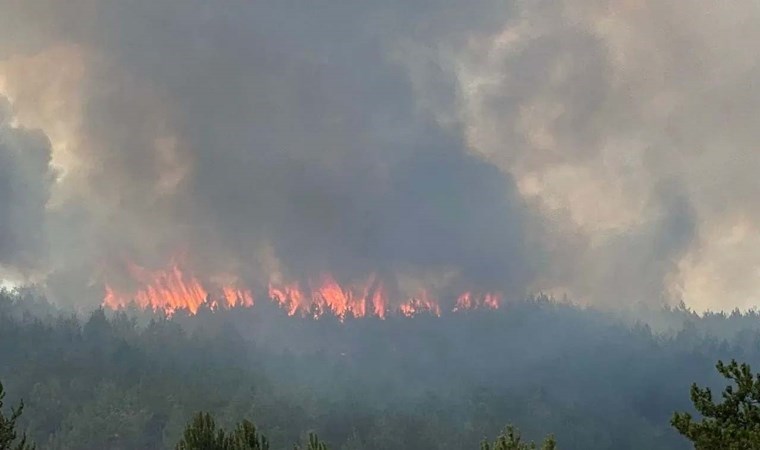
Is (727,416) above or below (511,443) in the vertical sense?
below

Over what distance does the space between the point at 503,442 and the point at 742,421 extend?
369 inches

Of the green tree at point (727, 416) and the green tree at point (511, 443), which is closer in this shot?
the green tree at point (727, 416)

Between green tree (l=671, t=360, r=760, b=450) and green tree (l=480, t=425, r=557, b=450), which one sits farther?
green tree (l=480, t=425, r=557, b=450)

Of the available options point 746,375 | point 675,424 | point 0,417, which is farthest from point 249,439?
point 746,375

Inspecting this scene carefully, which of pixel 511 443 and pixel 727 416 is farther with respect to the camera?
pixel 511 443

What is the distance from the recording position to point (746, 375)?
826 inches

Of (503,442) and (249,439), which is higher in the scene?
(249,439)

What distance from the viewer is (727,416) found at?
2202cm

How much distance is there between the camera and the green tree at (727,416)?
2000 centimetres

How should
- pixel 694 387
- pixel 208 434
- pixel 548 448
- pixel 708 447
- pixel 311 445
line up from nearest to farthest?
1. pixel 708 447
2. pixel 694 387
3. pixel 548 448
4. pixel 311 445
5. pixel 208 434

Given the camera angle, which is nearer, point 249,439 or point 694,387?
point 694,387

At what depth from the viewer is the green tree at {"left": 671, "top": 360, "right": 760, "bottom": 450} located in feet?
65.6

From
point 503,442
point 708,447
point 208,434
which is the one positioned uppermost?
point 208,434

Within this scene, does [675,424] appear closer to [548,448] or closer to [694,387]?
[694,387]
